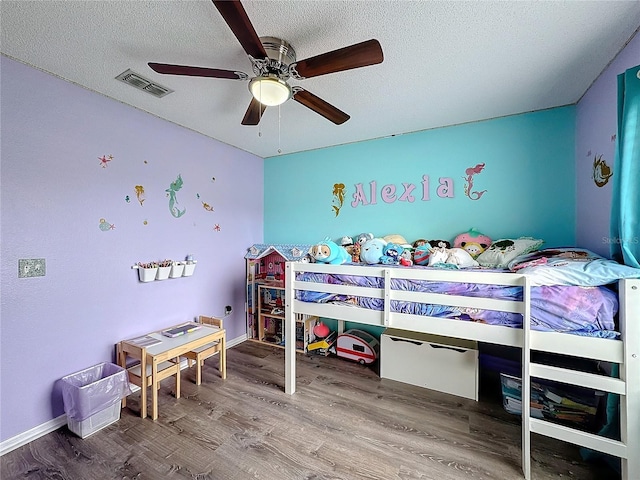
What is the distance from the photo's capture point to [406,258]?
99.5 inches

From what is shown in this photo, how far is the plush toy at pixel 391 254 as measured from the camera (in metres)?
2.60

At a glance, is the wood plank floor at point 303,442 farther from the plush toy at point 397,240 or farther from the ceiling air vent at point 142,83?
the ceiling air vent at point 142,83

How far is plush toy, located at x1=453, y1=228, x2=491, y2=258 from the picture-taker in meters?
2.47

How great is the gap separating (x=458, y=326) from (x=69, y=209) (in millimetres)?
2833

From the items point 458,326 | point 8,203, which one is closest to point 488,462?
point 458,326

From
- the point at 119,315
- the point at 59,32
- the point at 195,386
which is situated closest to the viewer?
the point at 59,32

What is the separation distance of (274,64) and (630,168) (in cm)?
194

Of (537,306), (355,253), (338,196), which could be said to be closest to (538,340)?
(537,306)

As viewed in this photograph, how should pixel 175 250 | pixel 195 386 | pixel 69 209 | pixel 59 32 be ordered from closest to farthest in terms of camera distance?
1. pixel 59 32
2. pixel 69 209
3. pixel 195 386
4. pixel 175 250

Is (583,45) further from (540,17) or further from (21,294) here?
(21,294)

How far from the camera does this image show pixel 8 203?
66.8 inches

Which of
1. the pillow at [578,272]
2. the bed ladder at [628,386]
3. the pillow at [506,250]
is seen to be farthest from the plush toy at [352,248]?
the bed ladder at [628,386]

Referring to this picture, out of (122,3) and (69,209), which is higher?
(122,3)

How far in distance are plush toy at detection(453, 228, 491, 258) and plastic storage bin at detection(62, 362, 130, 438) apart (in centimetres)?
301
